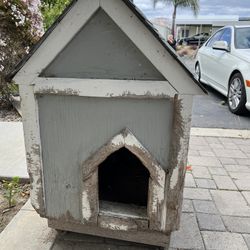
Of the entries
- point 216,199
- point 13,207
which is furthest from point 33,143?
point 216,199

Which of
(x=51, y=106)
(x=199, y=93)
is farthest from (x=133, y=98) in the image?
(x=51, y=106)

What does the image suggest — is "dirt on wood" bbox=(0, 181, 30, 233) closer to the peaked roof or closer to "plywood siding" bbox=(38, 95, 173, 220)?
"plywood siding" bbox=(38, 95, 173, 220)

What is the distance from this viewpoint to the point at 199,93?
162cm

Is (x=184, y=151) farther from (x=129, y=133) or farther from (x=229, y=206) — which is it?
(x=229, y=206)

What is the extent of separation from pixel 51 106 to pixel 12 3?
151 inches

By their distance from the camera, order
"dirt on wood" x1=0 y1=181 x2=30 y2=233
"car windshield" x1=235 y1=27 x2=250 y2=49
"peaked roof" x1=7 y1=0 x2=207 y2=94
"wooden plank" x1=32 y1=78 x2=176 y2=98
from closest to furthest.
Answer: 1. "peaked roof" x1=7 y1=0 x2=207 y2=94
2. "wooden plank" x1=32 y1=78 x2=176 y2=98
3. "dirt on wood" x1=0 y1=181 x2=30 y2=233
4. "car windshield" x1=235 y1=27 x2=250 y2=49

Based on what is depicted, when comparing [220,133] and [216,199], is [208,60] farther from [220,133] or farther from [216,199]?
[216,199]

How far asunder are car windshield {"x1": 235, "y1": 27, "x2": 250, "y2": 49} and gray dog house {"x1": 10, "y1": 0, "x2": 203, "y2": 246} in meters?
4.50

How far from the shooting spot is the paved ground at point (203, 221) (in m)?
2.19

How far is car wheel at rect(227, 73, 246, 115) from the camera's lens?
17.1 feet

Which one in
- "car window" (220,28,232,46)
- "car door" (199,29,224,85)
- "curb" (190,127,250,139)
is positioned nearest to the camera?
"curb" (190,127,250,139)

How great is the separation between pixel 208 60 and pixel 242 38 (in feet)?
3.67

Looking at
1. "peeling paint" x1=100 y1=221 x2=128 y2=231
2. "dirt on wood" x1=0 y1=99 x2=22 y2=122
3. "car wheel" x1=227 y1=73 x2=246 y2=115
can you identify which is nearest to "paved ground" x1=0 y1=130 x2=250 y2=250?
"peeling paint" x1=100 y1=221 x2=128 y2=231

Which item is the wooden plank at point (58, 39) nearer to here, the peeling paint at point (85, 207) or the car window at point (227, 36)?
the peeling paint at point (85, 207)
